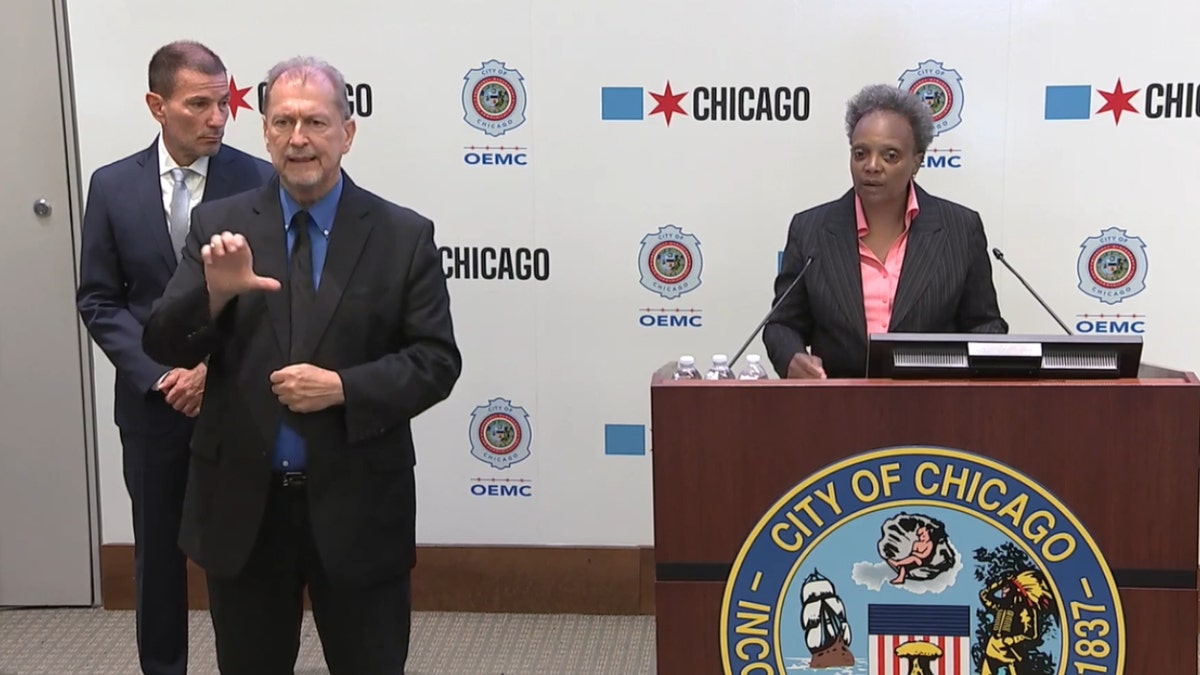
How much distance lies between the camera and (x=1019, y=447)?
1.87m

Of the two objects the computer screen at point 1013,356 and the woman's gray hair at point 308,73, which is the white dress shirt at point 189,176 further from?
the computer screen at point 1013,356

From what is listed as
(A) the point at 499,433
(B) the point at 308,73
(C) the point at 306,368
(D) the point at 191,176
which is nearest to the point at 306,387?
(C) the point at 306,368

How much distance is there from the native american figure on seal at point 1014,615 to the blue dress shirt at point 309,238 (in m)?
1.18

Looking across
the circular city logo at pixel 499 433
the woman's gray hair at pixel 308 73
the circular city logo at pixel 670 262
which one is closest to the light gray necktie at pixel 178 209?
the woman's gray hair at pixel 308 73

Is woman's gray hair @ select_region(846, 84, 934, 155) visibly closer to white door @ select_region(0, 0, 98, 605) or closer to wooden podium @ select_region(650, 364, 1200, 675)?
wooden podium @ select_region(650, 364, 1200, 675)

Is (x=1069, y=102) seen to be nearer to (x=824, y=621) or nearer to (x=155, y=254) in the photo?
(x=824, y=621)

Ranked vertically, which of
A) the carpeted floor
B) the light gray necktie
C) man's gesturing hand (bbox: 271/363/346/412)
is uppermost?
the light gray necktie

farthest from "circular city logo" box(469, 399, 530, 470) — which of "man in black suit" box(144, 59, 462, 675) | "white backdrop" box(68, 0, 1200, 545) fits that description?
"man in black suit" box(144, 59, 462, 675)

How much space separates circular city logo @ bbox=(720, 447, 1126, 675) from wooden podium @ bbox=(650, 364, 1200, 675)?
27mm

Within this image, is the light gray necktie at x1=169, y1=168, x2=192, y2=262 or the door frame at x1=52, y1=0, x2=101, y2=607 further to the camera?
the door frame at x1=52, y1=0, x2=101, y2=607

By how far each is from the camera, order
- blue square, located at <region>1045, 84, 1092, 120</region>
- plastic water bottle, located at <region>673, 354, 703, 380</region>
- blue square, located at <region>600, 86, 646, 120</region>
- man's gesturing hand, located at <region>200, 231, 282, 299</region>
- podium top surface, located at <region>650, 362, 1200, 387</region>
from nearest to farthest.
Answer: podium top surface, located at <region>650, 362, 1200, 387</region> < man's gesturing hand, located at <region>200, 231, 282, 299</region> < plastic water bottle, located at <region>673, 354, 703, 380</region> < blue square, located at <region>1045, 84, 1092, 120</region> < blue square, located at <region>600, 86, 646, 120</region>

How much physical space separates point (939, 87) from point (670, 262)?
0.90m

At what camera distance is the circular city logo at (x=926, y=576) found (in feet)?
6.15

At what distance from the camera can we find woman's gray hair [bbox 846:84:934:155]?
8.25 feet
